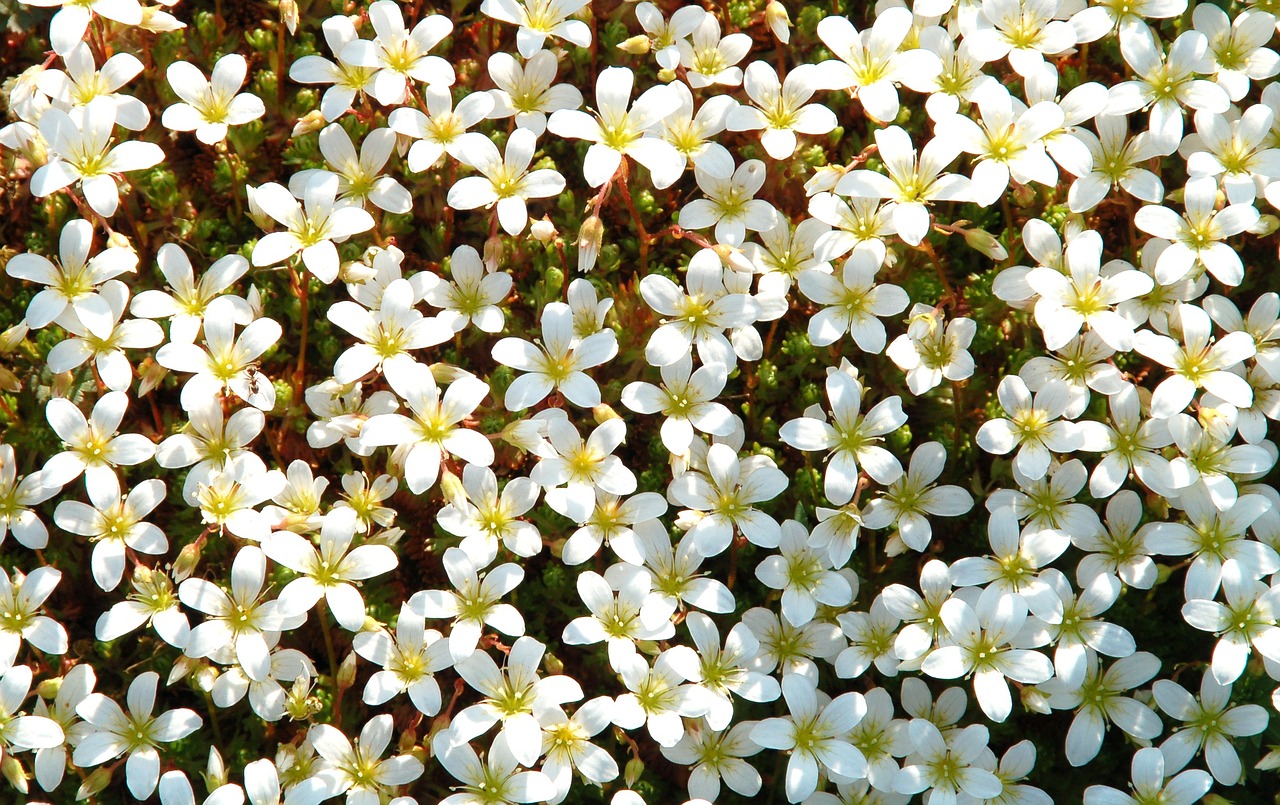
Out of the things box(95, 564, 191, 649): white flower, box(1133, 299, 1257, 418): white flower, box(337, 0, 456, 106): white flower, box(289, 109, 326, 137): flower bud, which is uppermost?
box(337, 0, 456, 106): white flower

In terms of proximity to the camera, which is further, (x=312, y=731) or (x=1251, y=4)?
(x=1251, y=4)

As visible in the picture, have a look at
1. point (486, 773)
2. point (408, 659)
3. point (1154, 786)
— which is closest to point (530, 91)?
point (408, 659)

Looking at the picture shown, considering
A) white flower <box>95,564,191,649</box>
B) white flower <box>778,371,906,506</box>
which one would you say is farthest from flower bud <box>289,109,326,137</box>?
white flower <box>778,371,906,506</box>

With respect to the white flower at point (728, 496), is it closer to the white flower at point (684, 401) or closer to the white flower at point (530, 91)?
the white flower at point (684, 401)

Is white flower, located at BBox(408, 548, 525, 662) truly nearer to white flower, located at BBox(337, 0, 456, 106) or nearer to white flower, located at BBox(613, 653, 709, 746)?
white flower, located at BBox(613, 653, 709, 746)

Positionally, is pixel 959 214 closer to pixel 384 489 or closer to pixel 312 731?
pixel 384 489

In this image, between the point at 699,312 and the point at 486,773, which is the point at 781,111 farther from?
the point at 486,773

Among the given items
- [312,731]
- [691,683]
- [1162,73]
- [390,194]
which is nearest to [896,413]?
[691,683]
